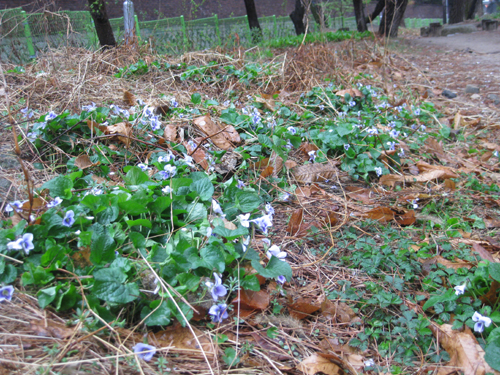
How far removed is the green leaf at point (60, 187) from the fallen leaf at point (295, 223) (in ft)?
3.61

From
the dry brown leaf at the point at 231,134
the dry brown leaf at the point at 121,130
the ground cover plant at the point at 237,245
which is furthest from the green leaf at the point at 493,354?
the dry brown leaf at the point at 121,130

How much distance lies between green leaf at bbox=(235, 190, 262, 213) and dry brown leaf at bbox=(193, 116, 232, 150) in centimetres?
73

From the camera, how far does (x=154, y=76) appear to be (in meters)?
3.80

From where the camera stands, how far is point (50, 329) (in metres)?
1.13

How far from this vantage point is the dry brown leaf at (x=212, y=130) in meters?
2.47

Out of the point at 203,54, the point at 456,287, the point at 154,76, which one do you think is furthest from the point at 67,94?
the point at 456,287

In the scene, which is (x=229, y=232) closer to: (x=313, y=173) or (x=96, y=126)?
(x=313, y=173)

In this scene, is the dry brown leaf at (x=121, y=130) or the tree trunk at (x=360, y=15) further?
the tree trunk at (x=360, y=15)

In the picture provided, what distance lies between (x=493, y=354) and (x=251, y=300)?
84 centimetres

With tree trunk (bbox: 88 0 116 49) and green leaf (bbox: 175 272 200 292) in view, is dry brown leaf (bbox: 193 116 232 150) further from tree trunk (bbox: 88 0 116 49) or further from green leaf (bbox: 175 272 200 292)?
tree trunk (bbox: 88 0 116 49)

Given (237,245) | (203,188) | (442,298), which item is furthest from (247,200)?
(442,298)

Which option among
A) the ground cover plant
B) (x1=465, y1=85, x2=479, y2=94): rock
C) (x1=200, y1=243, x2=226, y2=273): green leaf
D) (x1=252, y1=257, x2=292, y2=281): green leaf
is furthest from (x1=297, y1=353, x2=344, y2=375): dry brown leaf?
(x1=465, y1=85, x2=479, y2=94): rock

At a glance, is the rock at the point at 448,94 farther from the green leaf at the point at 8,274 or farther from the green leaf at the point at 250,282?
the green leaf at the point at 8,274

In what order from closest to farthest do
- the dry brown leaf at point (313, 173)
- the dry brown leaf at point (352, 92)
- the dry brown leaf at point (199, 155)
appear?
the dry brown leaf at point (199, 155) < the dry brown leaf at point (313, 173) < the dry brown leaf at point (352, 92)
